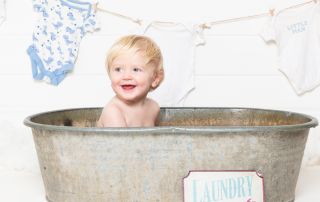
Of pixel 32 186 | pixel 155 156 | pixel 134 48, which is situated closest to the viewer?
pixel 155 156

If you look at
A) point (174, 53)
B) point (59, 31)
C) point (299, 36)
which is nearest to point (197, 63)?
point (174, 53)

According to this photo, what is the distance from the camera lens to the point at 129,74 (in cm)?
121

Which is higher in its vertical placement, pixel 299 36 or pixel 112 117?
pixel 299 36

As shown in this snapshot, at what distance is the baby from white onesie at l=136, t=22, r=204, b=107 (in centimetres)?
36

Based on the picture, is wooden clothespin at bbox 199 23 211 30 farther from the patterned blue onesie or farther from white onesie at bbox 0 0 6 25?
white onesie at bbox 0 0 6 25

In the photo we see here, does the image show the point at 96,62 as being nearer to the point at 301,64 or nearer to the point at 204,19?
the point at 204,19

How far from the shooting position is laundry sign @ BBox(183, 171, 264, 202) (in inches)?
39.2

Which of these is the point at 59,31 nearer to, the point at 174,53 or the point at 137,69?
the point at 174,53

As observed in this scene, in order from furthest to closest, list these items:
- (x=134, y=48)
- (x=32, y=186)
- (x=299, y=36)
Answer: (x=299, y=36)
(x=32, y=186)
(x=134, y=48)

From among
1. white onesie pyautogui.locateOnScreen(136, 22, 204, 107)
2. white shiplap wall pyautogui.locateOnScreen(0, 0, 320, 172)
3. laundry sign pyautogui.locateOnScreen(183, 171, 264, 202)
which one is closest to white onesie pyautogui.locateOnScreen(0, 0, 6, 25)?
white shiplap wall pyautogui.locateOnScreen(0, 0, 320, 172)

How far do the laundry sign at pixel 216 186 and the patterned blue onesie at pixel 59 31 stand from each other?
0.82 meters

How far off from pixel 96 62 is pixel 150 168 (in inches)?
30.3

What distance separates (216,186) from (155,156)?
14 cm

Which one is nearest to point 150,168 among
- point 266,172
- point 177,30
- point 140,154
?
point 140,154
